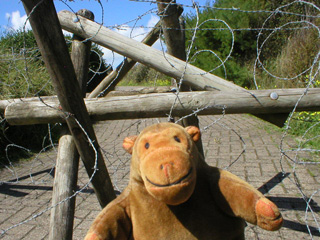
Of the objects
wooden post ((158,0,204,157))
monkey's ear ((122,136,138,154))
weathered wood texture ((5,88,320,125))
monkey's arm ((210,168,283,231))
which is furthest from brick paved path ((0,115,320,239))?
wooden post ((158,0,204,157))

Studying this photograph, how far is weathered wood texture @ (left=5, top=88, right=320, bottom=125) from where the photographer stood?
6.95 feet

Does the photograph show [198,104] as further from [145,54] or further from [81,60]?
[81,60]

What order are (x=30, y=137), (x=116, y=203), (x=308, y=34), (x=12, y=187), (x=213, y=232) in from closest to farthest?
(x=213, y=232), (x=116, y=203), (x=12, y=187), (x=30, y=137), (x=308, y=34)

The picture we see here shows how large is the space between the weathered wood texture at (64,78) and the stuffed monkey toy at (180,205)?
485 mm

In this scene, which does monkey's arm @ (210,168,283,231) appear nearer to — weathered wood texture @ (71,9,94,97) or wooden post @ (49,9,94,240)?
wooden post @ (49,9,94,240)

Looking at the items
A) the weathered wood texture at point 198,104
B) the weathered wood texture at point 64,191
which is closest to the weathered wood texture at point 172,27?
the weathered wood texture at point 198,104

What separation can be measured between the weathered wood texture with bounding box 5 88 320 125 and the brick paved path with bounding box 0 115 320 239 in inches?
6.0

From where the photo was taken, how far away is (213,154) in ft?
17.4

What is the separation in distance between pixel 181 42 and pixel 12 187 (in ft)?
12.3

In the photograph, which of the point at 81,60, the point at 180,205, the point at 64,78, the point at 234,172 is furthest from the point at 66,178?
the point at 234,172

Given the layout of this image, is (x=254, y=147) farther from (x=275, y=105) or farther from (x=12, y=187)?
(x=12, y=187)

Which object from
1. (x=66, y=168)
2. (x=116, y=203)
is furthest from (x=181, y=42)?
(x=116, y=203)

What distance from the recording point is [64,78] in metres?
Result: 1.68

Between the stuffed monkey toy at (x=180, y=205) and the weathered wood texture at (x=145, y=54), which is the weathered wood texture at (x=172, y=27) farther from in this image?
the stuffed monkey toy at (x=180, y=205)
